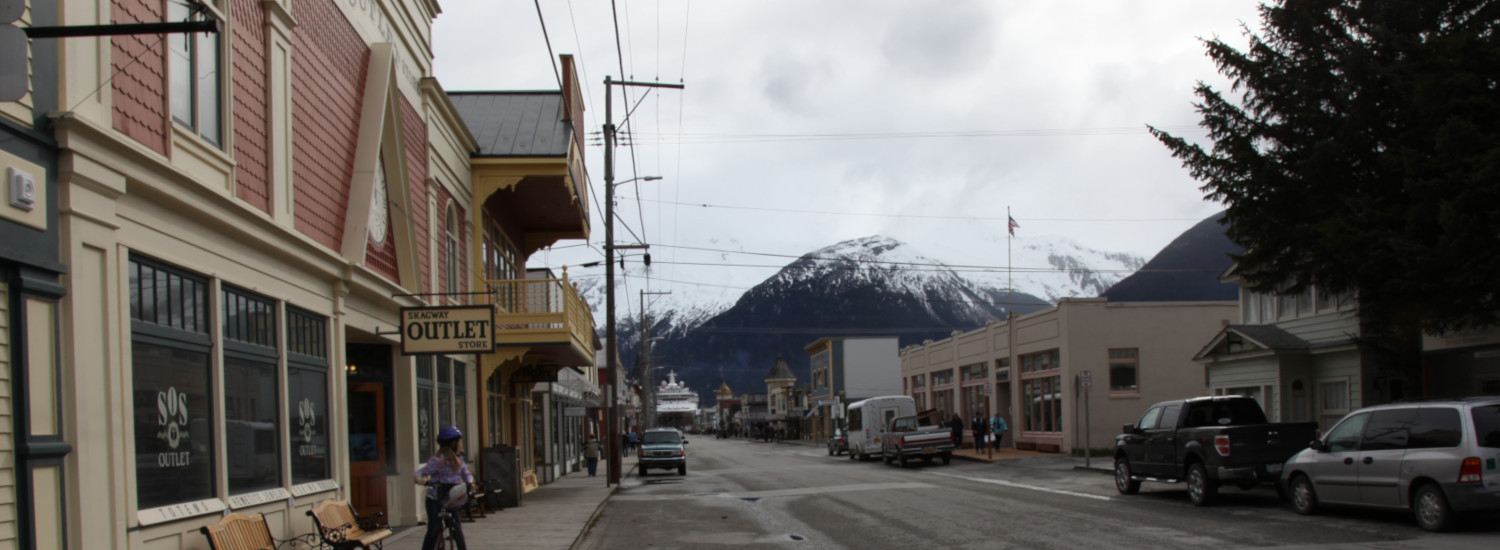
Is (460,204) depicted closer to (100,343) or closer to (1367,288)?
(100,343)

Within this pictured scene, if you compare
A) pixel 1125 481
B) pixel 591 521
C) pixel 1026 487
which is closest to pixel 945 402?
pixel 1026 487

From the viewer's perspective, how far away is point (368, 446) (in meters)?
16.3

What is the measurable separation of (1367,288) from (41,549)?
17.9m

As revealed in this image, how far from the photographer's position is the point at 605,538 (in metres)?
15.6

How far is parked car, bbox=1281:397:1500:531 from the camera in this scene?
40.2 ft

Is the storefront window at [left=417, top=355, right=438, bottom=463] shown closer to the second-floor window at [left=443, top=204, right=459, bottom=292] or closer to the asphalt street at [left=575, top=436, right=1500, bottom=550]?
the second-floor window at [left=443, top=204, right=459, bottom=292]

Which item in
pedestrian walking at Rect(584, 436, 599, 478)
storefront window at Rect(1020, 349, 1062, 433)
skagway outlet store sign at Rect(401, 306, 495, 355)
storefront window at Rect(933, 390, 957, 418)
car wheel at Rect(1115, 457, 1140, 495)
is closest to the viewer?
skagway outlet store sign at Rect(401, 306, 495, 355)

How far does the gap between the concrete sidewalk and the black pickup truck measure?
31.5 feet

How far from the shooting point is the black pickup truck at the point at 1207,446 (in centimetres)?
1706

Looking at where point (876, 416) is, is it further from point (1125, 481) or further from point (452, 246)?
point (452, 246)

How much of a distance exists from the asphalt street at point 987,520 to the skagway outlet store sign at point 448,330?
10.1 ft

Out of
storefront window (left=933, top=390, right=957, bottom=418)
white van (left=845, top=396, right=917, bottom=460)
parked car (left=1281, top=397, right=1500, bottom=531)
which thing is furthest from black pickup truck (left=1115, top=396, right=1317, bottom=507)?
storefront window (left=933, top=390, right=957, bottom=418)

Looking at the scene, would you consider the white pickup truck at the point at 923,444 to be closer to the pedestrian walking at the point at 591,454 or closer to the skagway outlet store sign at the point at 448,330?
the pedestrian walking at the point at 591,454

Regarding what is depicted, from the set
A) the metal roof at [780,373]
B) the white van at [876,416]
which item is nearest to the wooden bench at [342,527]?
the white van at [876,416]
